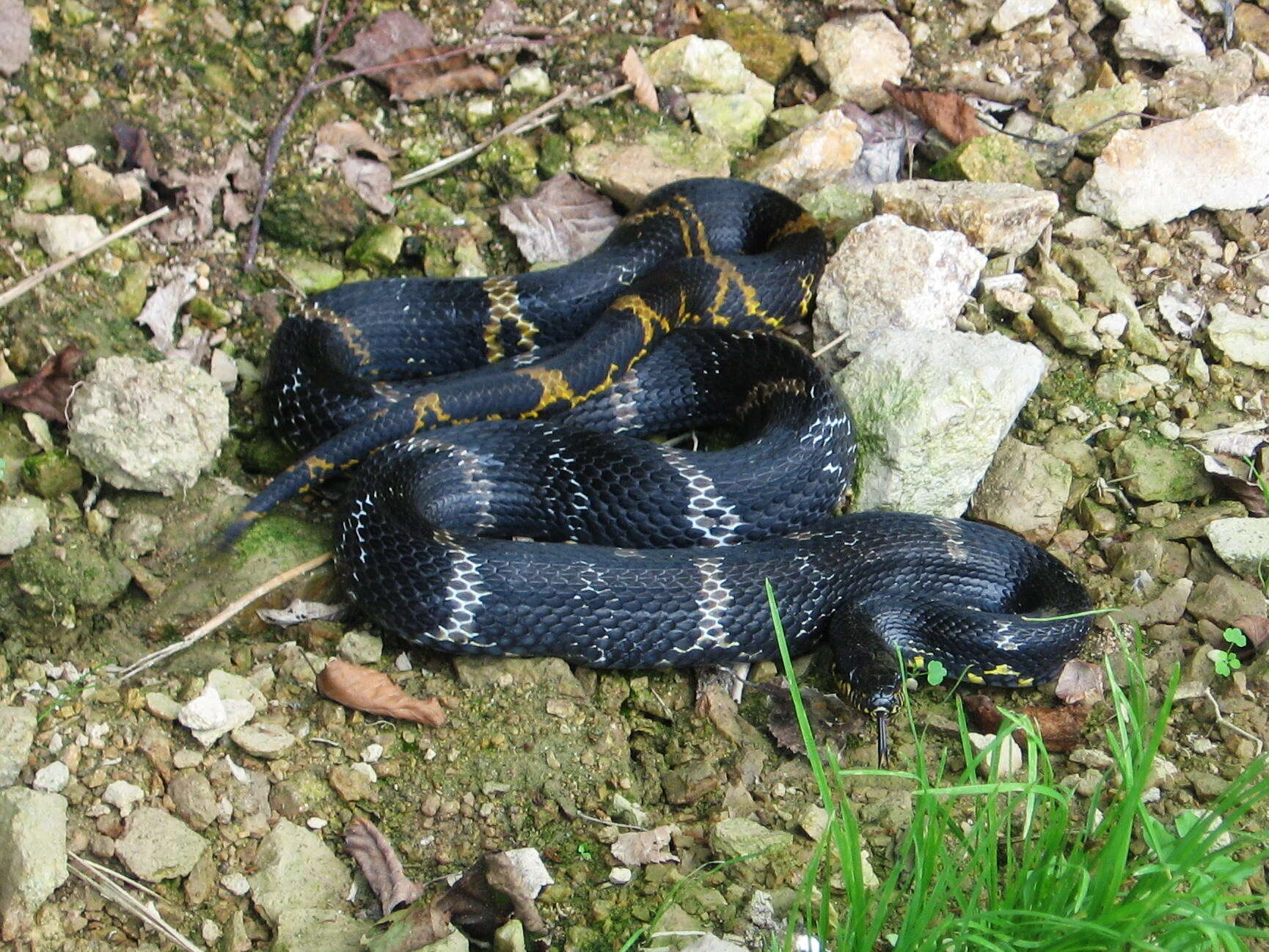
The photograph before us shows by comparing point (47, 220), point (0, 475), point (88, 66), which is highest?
point (88, 66)

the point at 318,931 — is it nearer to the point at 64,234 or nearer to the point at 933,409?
the point at 933,409

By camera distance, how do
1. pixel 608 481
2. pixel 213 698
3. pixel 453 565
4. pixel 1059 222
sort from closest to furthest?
pixel 213 698 → pixel 453 565 → pixel 608 481 → pixel 1059 222

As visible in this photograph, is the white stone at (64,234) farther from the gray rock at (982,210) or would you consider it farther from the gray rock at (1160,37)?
the gray rock at (1160,37)

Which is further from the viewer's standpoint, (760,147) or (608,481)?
(760,147)

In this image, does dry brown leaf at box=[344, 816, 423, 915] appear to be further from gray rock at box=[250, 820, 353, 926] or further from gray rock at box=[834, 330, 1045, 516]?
gray rock at box=[834, 330, 1045, 516]

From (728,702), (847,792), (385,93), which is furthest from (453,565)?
(385,93)

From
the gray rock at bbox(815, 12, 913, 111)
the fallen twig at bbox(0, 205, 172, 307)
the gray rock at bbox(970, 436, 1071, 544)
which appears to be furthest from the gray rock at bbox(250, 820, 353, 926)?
the gray rock at bbox(815, 12, 913, 111)

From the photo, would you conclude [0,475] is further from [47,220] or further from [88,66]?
[88,66]
